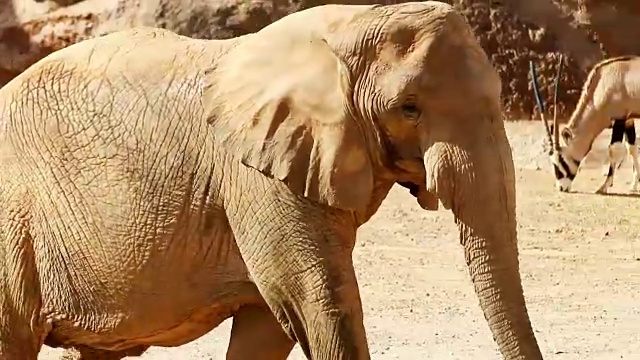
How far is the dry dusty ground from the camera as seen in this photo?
646 cm

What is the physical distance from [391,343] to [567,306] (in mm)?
1290

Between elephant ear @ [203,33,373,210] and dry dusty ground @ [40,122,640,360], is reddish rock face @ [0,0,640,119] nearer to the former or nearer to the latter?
dry dusty ground @ [40,122,640,360]

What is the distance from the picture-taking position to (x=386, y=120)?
11.2 feet

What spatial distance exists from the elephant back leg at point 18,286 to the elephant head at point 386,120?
0.72 m

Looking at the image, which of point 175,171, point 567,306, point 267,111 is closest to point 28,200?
point 175,171

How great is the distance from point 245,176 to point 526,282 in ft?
15.4

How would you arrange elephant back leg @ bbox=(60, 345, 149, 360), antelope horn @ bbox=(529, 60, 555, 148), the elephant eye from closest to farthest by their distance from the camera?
1. the elephant eye
2. elephant back leg @ bbox=(60, 345, 149, 360)
3. antelope horn @ bbox=(529, 60, 555, 148)

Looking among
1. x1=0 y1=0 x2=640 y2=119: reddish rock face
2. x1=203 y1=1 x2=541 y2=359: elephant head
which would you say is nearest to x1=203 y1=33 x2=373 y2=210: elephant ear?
x1=203 y1=1 x2=541 y2=359: elephant head

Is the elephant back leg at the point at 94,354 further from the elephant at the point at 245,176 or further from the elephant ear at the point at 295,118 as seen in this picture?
the elephant ear at the point at 295,118

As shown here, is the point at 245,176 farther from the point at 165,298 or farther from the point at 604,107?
the point at 604,107

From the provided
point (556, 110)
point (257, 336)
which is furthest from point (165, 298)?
point (556, 110)

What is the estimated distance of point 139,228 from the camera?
387cm

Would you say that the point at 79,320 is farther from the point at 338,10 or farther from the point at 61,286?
the point at 338,10

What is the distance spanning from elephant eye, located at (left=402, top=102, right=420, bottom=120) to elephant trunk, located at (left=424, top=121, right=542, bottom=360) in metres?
0.09
